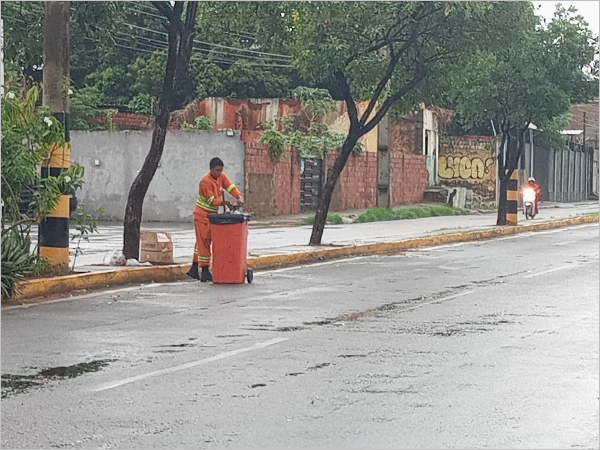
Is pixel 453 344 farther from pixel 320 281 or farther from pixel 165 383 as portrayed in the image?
pixel 320 281

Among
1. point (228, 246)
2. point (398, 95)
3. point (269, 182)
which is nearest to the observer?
point (228, 246)

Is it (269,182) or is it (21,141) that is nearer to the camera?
(21,141)

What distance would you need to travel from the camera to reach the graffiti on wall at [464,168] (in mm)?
54941

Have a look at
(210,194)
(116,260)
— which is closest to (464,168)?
(116,260)

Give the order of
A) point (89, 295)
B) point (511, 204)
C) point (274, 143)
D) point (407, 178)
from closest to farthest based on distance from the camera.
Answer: point (89, 295)
point (511, 204)
point (274, 143)
point (407, 178)

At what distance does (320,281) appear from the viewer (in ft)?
58.0

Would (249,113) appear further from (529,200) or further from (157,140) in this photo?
(157,140)

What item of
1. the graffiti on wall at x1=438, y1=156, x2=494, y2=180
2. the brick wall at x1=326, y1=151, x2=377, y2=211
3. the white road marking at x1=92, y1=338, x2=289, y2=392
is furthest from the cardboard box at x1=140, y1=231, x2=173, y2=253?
the graffiti on wall at x1=438, y1=156, x2=494, y2=180

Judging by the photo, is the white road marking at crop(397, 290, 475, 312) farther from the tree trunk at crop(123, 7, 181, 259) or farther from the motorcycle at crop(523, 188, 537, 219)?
the motorcycle at crop(523, 188, 537, 219)

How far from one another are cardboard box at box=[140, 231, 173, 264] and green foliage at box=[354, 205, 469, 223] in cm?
1971

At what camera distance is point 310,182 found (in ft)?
138

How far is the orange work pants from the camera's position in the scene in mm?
17125

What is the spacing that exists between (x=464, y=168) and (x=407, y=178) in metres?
7.90

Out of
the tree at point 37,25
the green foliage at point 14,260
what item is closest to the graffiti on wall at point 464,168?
the tree at point 37,25
